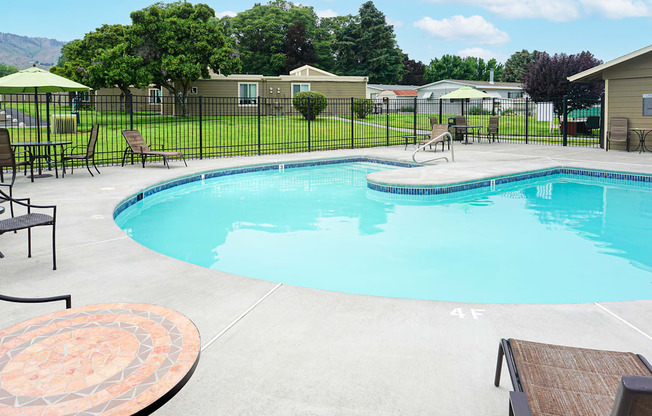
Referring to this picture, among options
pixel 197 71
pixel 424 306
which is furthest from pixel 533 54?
pixel 424 306

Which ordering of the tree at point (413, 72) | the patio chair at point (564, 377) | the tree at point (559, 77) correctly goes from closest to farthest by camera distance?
the patio chair at point (564, 377) → the tree at point (559, 77) → the tree at point (413, 72)

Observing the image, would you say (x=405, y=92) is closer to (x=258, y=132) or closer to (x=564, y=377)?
(x=258, y=132)

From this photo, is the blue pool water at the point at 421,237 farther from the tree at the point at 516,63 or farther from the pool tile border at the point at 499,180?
the tree at the point at 516,63

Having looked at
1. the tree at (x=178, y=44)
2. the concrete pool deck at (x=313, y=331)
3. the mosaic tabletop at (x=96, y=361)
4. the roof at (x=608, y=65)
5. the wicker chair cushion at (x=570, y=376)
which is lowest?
Answer: the concrete pool deck at (x=313, y=331)

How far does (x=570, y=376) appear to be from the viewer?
85.5 inches

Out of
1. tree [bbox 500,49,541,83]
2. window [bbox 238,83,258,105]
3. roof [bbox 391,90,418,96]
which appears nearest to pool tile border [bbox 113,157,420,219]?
window [bbox 238,83,258,105]

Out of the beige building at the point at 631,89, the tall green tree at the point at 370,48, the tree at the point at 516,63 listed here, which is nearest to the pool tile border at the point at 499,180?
the beige building at the point at 631,89

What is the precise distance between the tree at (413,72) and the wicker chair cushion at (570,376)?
6872 cm

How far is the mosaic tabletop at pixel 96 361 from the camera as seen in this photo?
1710 mm

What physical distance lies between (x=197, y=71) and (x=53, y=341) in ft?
94.9

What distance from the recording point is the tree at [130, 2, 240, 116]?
1145 inches

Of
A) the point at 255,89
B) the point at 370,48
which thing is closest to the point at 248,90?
the point at 255,89

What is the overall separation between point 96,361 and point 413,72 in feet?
237

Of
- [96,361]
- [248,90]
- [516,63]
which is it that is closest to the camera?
[96,361]
